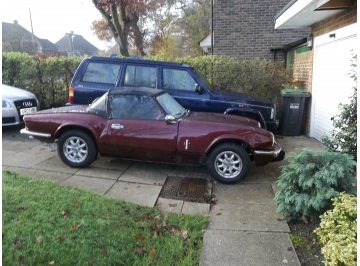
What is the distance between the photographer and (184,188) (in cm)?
512

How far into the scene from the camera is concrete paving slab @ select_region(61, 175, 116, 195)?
16.1 ft

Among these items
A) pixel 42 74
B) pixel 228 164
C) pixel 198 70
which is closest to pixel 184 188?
pixel 228 164

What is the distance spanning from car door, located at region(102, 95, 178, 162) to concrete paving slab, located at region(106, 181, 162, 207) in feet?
1.86

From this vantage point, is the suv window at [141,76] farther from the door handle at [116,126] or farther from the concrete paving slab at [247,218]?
the concrete paving slab at [247,218]

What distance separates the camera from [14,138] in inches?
307

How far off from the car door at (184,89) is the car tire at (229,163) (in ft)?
7.20

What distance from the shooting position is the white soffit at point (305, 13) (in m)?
5.91

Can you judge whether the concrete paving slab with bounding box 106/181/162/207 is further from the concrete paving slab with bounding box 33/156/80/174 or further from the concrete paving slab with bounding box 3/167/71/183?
the concrete paving slab with bounding box 33/156/80/174

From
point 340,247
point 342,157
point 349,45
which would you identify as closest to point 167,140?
point 342,157

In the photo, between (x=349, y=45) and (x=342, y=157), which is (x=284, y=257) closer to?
(x=342, y=157)

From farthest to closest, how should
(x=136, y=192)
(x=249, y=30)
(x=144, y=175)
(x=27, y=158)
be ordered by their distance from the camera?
(x=249, y=30) → (x=27, y=158) → (x=144, y=175) → (x=136, y=192)

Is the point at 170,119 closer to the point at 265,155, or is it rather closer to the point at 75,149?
the point at 265,155

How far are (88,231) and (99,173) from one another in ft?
7.35

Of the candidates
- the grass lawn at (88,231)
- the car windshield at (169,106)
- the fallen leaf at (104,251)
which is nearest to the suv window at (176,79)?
the car windshield at (169,106)
